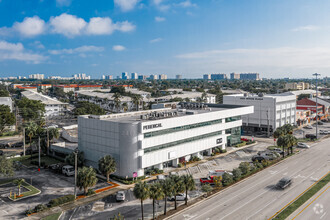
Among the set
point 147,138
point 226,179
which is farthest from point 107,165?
point 226,179

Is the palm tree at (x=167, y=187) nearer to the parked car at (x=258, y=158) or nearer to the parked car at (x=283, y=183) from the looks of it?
the parked car at (x=283, y=183)

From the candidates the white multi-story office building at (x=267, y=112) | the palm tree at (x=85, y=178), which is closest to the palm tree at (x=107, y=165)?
the palm tree at (x=85, y=178)

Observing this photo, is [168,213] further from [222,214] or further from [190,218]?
[222,214]

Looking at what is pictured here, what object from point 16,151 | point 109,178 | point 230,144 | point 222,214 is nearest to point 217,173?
point 222,214

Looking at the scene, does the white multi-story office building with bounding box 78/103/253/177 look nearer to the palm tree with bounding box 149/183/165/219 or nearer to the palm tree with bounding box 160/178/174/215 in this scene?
the palm tree with bounding box 160/178/174/215

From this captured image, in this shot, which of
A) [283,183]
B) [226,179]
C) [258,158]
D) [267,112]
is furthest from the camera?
[267,112]

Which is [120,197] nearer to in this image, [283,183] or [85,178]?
[85,178]

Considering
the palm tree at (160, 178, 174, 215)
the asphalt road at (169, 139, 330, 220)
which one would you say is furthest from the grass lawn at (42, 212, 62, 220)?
the asphalt road at (169, 139, 330, 220)
